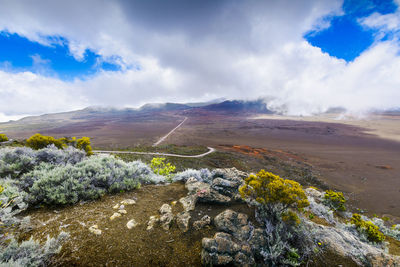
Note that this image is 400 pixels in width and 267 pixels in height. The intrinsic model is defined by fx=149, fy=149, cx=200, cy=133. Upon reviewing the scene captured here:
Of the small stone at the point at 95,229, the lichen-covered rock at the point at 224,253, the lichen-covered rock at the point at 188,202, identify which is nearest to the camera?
the lichen-covered rock at the point at 224,253

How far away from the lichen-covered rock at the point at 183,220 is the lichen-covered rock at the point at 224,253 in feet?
2.22

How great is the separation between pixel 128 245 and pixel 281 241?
3.26m

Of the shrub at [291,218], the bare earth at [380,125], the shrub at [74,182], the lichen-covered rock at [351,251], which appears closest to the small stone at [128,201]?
the shrub at [74,182]

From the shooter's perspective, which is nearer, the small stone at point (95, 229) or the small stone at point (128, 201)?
the small stone at point (95, 229)

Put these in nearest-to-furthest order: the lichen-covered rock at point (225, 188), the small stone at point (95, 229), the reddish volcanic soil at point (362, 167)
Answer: the small stone at point (95, 229) < the lichen-covered rock at point (225, 188) < the reddish volcanic soil at point (362, 167)

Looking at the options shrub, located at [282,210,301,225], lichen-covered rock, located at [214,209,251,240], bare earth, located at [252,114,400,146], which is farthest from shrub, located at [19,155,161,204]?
bare earth, located at [252,114,400,146]

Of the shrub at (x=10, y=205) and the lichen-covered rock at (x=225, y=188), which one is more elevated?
the shrub at (x=10, y=205)

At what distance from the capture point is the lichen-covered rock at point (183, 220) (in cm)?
358

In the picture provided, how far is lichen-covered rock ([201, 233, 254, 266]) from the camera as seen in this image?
2.83 metres

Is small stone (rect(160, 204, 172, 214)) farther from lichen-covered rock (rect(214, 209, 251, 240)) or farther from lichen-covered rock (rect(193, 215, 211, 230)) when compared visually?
lichen-covered rock (rect(214, 209, 251, 240))

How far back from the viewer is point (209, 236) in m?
3.40

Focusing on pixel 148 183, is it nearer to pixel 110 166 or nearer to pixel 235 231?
pixel 110 166

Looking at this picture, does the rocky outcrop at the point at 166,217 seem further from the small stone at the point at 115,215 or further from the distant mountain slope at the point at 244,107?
the distant mountain slope at the point at 244,107

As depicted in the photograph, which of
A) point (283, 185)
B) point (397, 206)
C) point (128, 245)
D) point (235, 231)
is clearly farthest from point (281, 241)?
point (397, 206)
